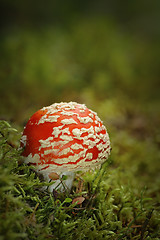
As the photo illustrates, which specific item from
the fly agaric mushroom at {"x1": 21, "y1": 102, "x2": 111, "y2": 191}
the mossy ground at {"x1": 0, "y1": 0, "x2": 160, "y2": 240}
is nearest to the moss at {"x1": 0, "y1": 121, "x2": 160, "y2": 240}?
the mossy ground at {"x1": 0, "y1": 0, "x2": 160, "y2": 240}

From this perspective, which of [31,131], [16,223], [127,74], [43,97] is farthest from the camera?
[127,74]

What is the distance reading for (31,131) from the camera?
1.55 metres

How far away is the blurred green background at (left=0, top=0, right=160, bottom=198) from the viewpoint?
11.2 feet

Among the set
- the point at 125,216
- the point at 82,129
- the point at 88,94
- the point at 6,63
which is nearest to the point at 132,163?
the point at 125,216

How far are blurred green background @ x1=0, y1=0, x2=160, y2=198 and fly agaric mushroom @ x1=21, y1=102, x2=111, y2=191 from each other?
1.19 metres

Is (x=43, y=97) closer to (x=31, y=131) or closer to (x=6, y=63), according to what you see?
(x=6, y=63)

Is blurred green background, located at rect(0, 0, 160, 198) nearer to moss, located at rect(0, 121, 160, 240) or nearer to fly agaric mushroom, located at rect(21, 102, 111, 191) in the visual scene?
moss, located at rect(0, 121, 160, 240)

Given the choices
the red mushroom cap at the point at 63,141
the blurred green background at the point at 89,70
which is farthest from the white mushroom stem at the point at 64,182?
the blurred green background at the point at 89,70

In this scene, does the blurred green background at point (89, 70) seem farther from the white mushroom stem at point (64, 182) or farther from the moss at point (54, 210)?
the white mushroom stem at point (64, 182)

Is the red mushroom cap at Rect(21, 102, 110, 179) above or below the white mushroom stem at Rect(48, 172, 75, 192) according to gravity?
above

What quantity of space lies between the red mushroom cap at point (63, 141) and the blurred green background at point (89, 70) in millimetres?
1189

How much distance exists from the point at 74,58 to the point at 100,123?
173 inches

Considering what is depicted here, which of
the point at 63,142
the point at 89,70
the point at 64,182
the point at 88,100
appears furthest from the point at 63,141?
the point at 89,70

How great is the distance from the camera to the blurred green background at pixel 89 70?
3.40 metres
